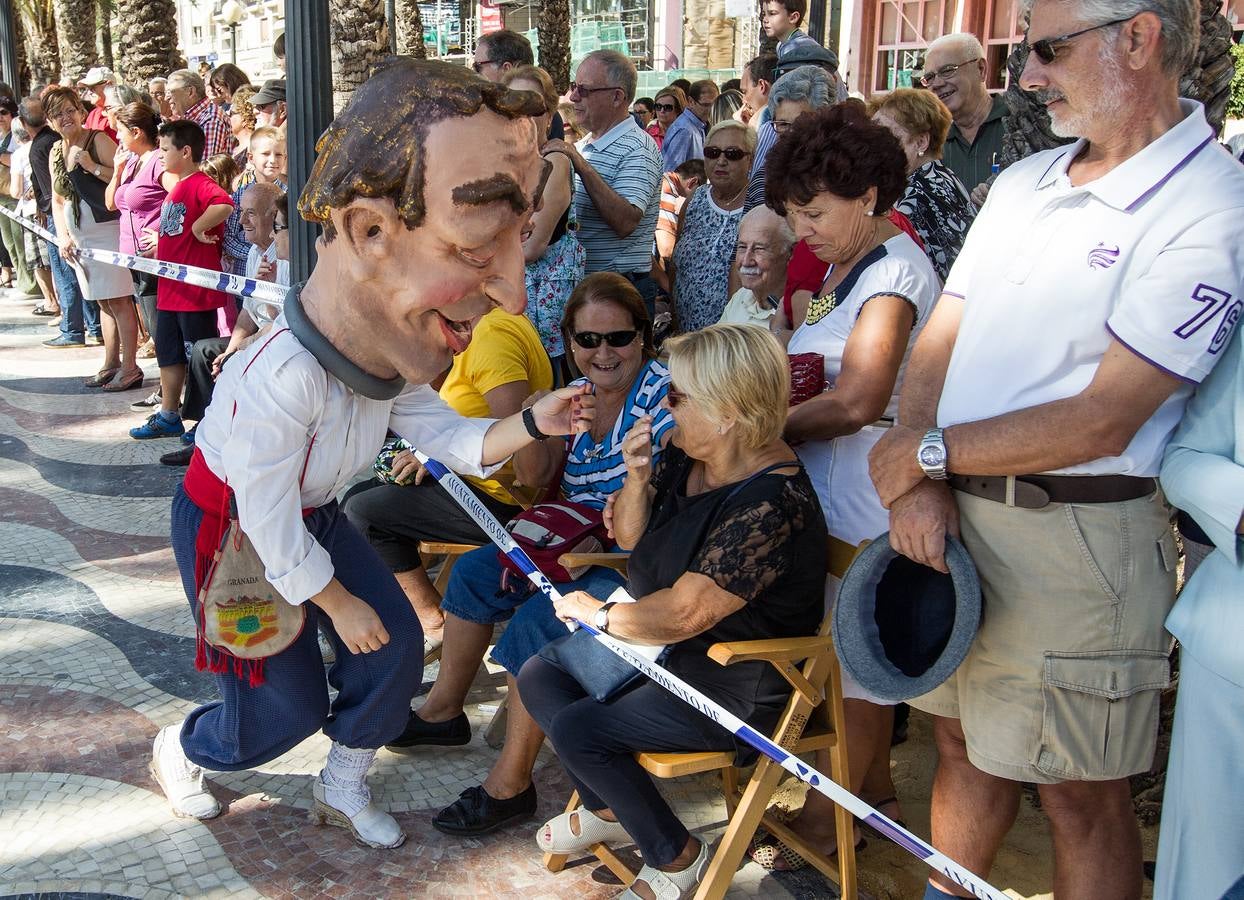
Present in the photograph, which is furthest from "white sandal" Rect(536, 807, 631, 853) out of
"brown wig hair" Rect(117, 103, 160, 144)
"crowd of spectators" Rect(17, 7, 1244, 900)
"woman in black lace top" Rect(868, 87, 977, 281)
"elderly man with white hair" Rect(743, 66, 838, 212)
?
"brown wig hair" Rect(117, 103, 160, 144)

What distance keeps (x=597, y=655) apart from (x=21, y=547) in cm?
350

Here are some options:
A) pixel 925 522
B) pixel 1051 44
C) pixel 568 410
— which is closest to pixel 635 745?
pixel 568 410

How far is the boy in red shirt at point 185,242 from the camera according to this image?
6.97m

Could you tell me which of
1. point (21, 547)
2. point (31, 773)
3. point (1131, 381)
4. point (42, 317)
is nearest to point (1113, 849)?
point (1131, 381)

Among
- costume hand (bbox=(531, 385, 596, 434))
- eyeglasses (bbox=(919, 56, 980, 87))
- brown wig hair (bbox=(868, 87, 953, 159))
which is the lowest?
costume hand (bbox=(531, 385, 596, 434))

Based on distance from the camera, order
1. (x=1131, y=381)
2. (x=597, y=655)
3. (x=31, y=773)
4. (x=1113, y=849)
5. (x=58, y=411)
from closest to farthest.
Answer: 1. (x=1131, y=381)
2. (x=1113, y=849)
3. (x=597, y=655)
4. (x=31, y=773)
5. (x=58, y=411)

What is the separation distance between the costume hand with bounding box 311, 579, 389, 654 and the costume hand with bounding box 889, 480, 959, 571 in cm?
124

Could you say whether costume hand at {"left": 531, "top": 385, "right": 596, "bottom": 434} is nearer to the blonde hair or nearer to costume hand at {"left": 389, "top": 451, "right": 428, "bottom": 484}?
→ the blonde hair

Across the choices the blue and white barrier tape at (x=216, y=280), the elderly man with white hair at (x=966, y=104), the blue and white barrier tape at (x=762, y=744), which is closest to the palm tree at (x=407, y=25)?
the blue and white barrier tape at (x=216, y=280)

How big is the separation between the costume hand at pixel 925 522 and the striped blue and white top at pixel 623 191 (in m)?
3.07

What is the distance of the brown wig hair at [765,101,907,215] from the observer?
306 cm

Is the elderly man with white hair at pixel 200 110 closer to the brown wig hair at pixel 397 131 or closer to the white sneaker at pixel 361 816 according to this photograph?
the white sneaker at pixel 361 816

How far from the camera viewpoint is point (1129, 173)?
214 centimetres

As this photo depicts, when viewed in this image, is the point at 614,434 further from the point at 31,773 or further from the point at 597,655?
the point at 31,773
